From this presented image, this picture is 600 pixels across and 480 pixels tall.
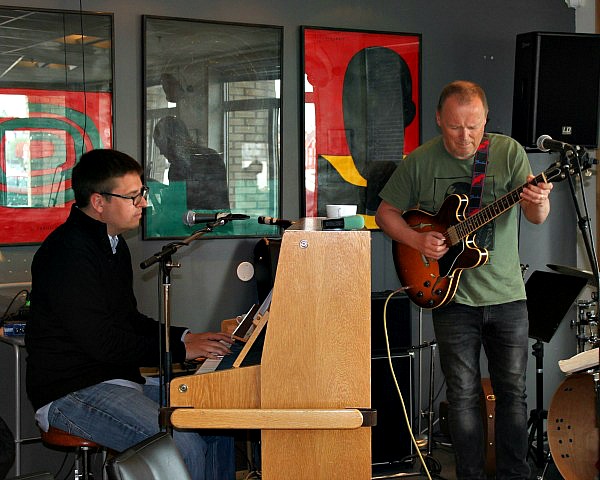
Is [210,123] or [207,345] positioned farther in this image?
[210,123]

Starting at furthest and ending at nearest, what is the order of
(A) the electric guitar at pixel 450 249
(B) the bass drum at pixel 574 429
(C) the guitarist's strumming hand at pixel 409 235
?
1. (B) the bass drum at pixel 574 429
2. (C) the guitarist's strumming hand at pixel 409 235
3. (A) the electric guitar at pixel 450 249

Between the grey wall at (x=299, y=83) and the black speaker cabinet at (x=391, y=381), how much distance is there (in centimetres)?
36

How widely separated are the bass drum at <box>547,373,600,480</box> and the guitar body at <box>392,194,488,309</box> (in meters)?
0.81

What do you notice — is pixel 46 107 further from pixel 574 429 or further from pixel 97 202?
pixel 574 429

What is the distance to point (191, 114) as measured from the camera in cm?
428

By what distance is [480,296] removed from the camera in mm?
3314

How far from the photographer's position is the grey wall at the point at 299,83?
13.7ft

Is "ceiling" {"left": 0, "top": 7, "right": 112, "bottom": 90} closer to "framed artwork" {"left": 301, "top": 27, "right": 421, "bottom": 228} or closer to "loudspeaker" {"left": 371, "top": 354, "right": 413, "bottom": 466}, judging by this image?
"framed artwork" {"left": 301, "top": 27, "right": 421, "bottom": 228}

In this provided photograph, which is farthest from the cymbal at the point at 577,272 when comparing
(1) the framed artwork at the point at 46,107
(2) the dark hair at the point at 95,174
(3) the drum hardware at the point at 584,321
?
(1) the framed artwork at the point at 46,107

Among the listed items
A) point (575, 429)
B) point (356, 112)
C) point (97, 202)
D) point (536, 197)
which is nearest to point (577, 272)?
point (575, 429)

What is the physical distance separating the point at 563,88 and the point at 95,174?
2596 mm

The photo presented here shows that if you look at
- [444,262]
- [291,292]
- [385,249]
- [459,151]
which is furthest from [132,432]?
[385,249]

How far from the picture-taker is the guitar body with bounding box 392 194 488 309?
11.0ft

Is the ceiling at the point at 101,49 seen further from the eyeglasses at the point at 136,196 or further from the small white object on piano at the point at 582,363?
the small white object on piano at the point at 582,363
